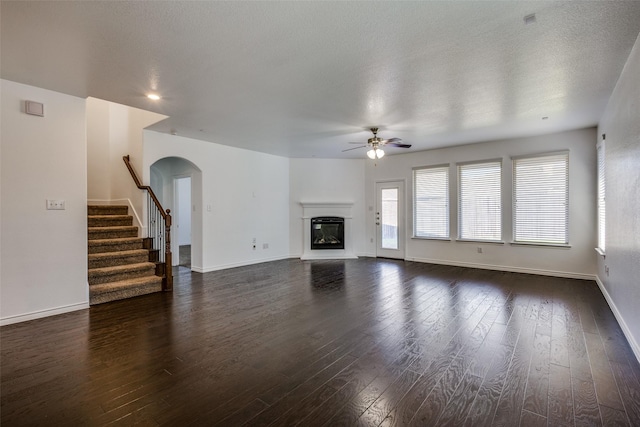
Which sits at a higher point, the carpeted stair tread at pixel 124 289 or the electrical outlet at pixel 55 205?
the electrical outlet at pixel 55 205

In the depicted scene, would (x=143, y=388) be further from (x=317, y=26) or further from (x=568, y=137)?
(x=568, y=137)

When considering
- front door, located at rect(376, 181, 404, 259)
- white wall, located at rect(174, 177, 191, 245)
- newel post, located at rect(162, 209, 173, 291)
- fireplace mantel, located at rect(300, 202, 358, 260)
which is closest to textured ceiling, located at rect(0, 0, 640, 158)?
newel post, located at rect(162, 209, 173, 291)

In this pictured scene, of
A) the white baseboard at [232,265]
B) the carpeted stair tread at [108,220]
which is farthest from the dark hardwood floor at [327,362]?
the carpeted stair tread at [108,220]

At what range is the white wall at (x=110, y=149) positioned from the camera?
5551 millimetres

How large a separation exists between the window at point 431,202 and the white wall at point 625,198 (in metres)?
2.98

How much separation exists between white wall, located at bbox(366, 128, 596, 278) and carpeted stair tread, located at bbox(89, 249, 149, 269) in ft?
18.0

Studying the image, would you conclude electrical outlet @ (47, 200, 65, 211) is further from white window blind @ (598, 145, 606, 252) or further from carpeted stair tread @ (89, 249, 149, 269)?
white window blind @ (598, 145, 606, 252)

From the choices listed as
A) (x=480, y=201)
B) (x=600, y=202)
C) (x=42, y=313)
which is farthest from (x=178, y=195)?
(x=600, y=202)

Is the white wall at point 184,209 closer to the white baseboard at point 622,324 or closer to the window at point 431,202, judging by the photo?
the window at point 431,202

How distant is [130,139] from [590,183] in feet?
26.7

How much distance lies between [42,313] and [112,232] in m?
1.75

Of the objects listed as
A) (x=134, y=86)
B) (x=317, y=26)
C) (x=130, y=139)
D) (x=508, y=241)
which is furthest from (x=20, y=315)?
(x=508, y=241)

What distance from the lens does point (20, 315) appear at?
336cm

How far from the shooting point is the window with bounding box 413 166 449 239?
22.2ft
